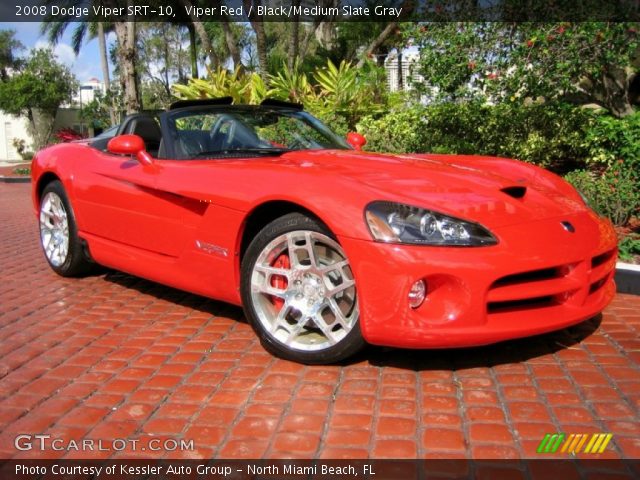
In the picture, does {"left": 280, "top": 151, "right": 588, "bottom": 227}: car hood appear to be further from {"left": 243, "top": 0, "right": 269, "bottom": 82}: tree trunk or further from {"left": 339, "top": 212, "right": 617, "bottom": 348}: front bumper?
{"left": 243, "top": 0, "right": 269, "bottom": 82}: tree trunk

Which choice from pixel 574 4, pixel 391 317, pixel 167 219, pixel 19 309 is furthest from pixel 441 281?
pixel 574 4

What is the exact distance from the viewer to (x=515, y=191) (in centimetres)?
318

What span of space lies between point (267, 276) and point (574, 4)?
450 centimetres

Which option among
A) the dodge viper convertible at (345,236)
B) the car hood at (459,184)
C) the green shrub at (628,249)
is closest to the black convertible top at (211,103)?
the dodge viper convertible at (345,236)

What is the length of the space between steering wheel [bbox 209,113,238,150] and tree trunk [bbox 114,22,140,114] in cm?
919

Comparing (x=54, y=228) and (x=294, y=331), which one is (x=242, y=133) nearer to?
(x=294, y=331)

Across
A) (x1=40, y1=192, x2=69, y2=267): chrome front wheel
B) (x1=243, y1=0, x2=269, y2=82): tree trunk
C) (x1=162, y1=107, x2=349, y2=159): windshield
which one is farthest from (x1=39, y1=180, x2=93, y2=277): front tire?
(x1=243, y1=0, x2=269, y2=82): tree trunk

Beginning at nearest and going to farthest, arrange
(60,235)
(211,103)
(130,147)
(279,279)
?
1. (279,279)
2. (130,147)
3. (211,103)
4. (60,235)

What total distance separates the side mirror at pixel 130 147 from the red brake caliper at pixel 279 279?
4.04ft

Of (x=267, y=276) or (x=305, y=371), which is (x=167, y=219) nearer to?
(x=267, y=276)

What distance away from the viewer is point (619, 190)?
215 inches

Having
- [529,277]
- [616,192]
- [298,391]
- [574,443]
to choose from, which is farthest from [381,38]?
[574,443]

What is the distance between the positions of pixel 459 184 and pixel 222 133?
1.66 metres

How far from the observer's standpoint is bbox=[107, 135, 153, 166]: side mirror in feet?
12.6
